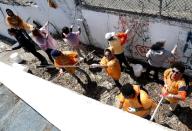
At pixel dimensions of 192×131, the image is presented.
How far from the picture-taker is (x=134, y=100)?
673 cm

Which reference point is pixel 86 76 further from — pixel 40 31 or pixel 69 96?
pixel 69 96

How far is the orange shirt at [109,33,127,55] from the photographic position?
29.5ft

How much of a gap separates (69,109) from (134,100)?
8.29 ft

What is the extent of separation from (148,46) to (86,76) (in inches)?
89.6

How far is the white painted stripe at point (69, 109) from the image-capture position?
162 inches

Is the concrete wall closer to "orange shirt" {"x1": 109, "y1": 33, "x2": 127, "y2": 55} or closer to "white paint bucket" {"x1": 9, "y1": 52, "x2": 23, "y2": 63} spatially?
"orange shirt" {"x1": 109, "y1": 33, "x2": 127, "y2": 55}

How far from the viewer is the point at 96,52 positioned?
11172 mm

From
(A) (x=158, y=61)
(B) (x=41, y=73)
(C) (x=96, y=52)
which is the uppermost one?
(A) (x=158, y=61)

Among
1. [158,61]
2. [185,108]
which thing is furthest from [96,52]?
[185,108]

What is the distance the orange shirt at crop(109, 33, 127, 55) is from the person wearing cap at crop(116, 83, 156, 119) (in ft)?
7.83

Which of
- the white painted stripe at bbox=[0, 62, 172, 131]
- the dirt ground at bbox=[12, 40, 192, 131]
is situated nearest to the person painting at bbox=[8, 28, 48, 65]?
the dirt ground at bbox=[12, 40, 192, 131]

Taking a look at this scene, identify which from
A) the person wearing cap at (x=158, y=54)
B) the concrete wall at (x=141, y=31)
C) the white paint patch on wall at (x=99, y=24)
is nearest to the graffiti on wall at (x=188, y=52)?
the concrete wall at (x=141, y=31)

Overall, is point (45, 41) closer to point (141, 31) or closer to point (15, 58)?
point (15, 58)

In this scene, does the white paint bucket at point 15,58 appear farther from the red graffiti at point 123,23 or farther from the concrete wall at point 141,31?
the red graffiti at point 123,23
